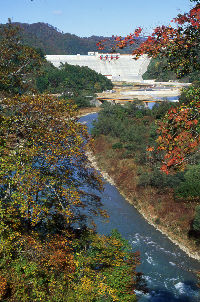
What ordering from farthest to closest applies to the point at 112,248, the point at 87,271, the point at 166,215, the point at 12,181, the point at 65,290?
the point at 166,215, the point at 112,248, the point at 87,271, the point at 65,290, the point at 12,181

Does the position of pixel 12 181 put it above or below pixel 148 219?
above

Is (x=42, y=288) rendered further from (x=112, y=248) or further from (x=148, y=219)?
(x=148, y=219)

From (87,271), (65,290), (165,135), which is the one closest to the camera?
(165,135)

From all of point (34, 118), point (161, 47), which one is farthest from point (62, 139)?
point (161, 47)

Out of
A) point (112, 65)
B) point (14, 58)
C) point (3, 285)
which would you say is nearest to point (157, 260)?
point (3, 285)

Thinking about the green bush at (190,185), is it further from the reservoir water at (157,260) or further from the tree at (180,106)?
the tree at (180,106)
